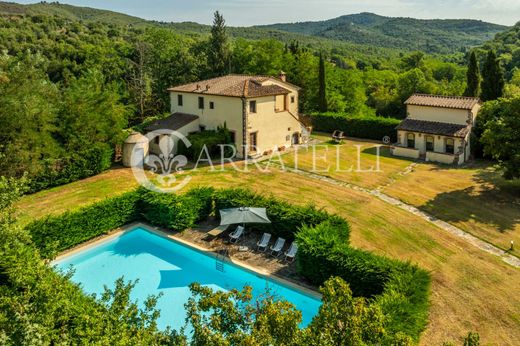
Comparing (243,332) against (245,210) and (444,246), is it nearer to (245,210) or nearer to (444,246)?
(245,210)

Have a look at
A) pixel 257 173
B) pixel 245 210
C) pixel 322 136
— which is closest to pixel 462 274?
pixel 245 210

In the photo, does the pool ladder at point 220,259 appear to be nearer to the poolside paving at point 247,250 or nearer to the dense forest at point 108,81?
the poolside paving at point 247,250

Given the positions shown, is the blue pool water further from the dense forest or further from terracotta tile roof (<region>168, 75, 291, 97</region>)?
terracotta tile roof (<region>168, 75, 291, 97</region>)

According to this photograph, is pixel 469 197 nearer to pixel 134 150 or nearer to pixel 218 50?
pixel 134 150

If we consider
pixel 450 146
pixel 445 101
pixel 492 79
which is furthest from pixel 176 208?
pixel 492 79

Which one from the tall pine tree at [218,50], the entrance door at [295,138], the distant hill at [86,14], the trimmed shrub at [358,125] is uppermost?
the distant hill at [86,14]

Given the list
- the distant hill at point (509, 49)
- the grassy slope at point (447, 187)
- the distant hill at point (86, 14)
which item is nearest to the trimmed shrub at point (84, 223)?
the grassy slope at point (447, 187)

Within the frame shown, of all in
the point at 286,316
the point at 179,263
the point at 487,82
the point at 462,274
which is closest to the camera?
the point at 286,316

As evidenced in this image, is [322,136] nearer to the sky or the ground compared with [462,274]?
nearer to the sky

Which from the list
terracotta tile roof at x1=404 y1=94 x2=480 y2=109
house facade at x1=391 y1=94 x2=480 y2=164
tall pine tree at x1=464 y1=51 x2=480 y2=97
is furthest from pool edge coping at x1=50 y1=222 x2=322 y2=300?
tall pine tree at x1=464 y1=51 x2=480 y2=97
